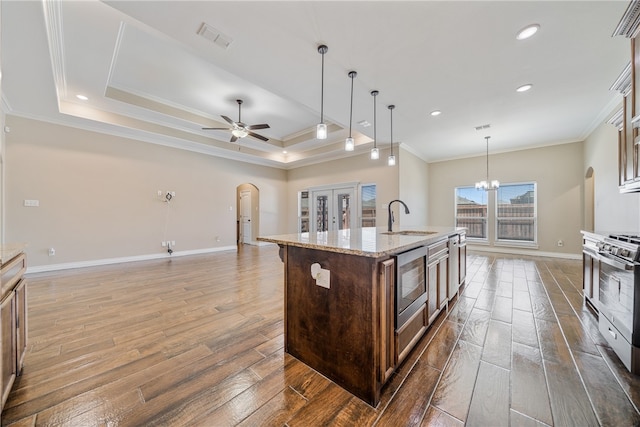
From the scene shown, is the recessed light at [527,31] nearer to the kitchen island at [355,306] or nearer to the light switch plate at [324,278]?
the kitchen island at [355,306]

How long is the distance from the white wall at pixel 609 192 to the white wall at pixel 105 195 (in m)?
7.82

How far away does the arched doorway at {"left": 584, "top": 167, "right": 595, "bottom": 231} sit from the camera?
5.18 metres

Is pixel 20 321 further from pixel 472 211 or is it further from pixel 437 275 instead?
pixel 472 211

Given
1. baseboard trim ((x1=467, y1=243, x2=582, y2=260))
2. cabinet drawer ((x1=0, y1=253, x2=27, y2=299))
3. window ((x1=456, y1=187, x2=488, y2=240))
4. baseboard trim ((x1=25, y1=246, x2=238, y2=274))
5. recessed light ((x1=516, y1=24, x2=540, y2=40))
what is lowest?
baseboard trim ((x1=25, y1=246, x2=238, y2=274))

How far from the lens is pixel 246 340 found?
2125 mm

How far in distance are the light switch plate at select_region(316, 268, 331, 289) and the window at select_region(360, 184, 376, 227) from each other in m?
5.11

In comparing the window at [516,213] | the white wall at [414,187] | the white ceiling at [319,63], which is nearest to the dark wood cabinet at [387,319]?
the white ceiling at [319,63]

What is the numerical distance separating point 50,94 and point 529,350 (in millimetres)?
6675

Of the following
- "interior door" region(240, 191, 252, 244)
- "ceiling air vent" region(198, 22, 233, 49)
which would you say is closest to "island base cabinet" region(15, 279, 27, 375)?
"ceiling air vent" region(198, 22, 233, 49)

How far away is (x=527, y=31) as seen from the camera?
2.28 m

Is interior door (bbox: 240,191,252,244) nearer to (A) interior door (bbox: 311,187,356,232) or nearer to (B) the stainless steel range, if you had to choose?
(A) interior door (bbox: 311,187,356,232)

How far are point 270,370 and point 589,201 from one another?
24.1 feet

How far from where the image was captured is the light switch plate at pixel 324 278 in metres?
1.61

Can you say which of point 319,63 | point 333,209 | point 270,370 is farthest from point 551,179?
point 270,370
